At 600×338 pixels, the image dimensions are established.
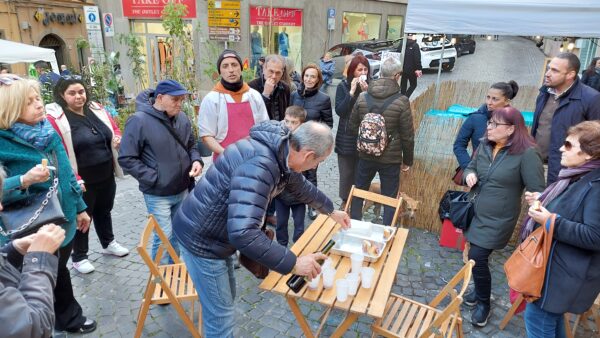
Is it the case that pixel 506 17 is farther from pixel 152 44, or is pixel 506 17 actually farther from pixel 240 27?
pixel 152 44

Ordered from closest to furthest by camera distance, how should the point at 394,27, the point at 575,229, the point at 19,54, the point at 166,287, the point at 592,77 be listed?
the point at 575,229 → the point at 166,287 → the point at 592,77 → the point at 19,54 → the point at 394,27

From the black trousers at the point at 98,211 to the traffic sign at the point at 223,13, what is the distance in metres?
11.3

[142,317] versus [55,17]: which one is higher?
[55,17]

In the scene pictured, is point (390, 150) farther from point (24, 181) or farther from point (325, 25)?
point (325, 25)

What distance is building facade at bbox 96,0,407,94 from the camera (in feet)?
45.7

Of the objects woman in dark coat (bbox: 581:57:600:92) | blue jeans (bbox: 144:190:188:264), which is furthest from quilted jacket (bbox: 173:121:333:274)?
woman in dark coat (bbox: 581:57:600:92)

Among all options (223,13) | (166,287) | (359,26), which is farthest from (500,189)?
(359,26)

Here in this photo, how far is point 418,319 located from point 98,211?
3157mm

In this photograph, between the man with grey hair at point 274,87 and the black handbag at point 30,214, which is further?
the man with grey hair at point 274,87

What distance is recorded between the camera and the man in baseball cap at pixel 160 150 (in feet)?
10.5

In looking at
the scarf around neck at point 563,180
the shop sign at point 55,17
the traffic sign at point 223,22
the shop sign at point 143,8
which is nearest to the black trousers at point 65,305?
the scarf around neck at point 563,180

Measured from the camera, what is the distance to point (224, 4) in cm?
1375

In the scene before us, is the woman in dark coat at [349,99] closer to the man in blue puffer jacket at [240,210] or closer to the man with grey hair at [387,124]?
the man with grey hair at [387,124]

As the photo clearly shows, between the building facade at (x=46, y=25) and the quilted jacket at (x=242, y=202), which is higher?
the building facade at (x=46, y=25)
